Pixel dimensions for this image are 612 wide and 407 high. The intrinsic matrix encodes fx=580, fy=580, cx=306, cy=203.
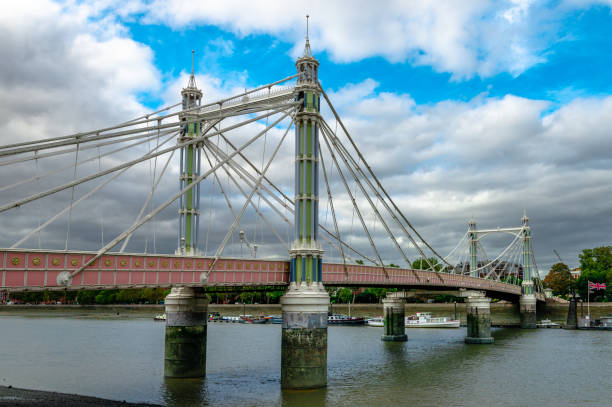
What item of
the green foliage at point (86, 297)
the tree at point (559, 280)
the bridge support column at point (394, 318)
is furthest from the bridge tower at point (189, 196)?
the green foliage at point (86, 297)

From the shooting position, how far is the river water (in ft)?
113

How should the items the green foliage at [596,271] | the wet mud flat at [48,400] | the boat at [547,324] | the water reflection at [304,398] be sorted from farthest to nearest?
1. the green foliage at [596,271]
2. the boat at [547,324]
3. the water reflection at [304,398]
4. the wet mud flat at [48,400]

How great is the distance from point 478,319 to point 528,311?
115 ft

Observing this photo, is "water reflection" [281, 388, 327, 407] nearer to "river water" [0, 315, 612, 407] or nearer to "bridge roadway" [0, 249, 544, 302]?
"river water" [0, 315, 612, 407]

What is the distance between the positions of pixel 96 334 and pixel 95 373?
145 ft

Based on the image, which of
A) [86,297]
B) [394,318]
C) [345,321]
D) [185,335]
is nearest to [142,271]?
[185,335]

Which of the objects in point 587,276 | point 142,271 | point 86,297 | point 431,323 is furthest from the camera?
point 86,297

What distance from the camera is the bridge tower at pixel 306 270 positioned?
1398 inches

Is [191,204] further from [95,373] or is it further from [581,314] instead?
[581,314]

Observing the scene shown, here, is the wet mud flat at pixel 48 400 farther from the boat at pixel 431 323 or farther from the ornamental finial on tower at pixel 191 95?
the boat at pixel 431 323

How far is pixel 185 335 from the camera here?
40312mm

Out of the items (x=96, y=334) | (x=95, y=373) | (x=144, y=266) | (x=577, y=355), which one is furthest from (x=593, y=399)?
(x=96, y=334)

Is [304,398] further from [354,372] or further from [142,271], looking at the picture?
[354,372]

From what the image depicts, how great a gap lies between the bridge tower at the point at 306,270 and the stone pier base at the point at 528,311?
72588mm
